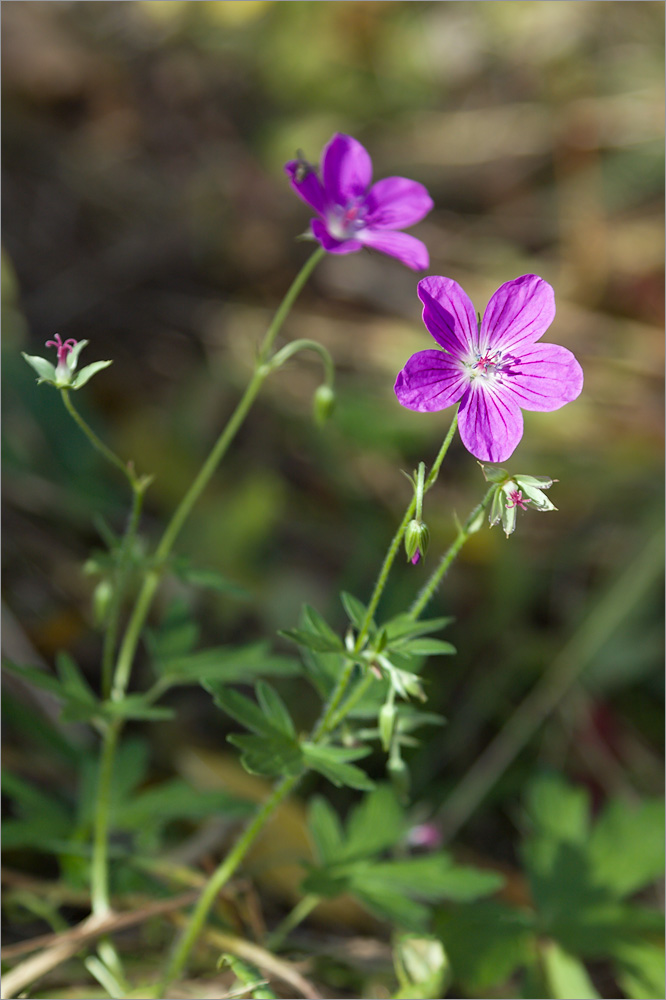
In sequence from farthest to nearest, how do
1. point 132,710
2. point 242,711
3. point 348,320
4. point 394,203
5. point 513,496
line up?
point 348,320
point 394,203
point 132,710
point 242,711
point 513,496

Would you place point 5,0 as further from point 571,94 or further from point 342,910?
point 342,910

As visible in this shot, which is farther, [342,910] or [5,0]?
[5,0]

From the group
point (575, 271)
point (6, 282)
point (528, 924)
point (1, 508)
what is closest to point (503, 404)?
point (528, 924)

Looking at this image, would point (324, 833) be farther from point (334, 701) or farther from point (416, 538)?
point (416, 538)

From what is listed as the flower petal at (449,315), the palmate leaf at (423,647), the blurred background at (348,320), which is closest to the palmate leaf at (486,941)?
the blurred background at (348,320)

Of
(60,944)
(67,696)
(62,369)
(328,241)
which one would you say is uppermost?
(328,241)

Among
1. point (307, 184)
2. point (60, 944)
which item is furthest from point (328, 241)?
point (60, 944)

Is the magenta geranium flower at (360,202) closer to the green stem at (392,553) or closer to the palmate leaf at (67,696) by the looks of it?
the green stem at (392,553)
